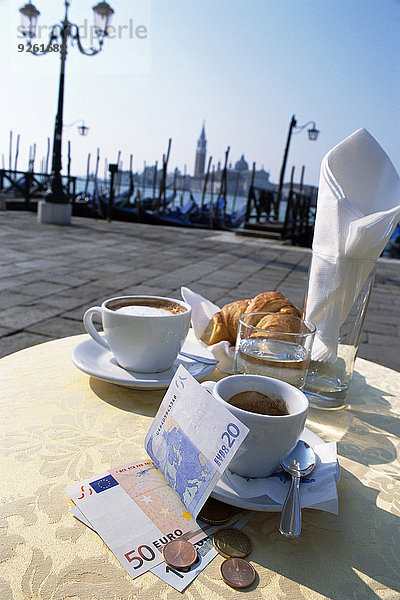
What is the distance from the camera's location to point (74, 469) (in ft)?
2.03

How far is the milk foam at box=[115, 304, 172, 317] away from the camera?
34.0 inches

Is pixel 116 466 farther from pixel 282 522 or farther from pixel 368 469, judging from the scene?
pixel 368 469

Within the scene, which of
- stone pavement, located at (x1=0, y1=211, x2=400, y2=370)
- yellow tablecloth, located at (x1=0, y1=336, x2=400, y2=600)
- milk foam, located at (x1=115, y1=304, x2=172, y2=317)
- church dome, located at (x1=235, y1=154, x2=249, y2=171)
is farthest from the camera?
church dome, located at (x1=235, y1=154, x2=249, y2=171)

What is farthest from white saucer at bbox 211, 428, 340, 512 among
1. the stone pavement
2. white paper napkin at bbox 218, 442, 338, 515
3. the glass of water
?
the stone pavement

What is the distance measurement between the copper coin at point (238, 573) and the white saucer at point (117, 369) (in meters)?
0.37

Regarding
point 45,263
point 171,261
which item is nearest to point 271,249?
point 171,261

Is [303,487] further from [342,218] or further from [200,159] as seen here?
[200,159]

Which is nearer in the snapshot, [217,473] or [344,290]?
[217,473]

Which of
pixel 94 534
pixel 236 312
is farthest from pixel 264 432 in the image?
pixel 236 312

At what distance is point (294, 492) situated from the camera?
1.73 feet

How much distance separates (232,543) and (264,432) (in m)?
0.13

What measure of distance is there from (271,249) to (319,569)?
318 inches

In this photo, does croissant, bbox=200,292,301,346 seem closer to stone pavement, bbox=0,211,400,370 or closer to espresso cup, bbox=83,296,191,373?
espresso cup, bbox=83,296,191,373

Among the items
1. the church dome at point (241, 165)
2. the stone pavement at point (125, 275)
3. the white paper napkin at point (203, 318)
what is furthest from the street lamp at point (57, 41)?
the church dome at point (241, 165)
